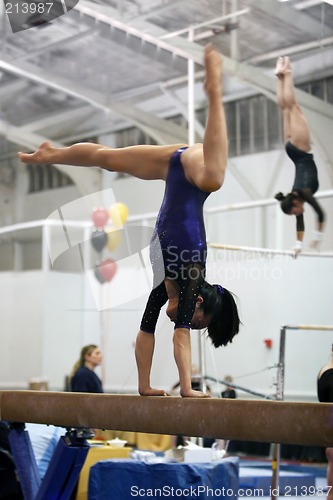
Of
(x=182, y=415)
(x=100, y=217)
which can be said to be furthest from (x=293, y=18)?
(x=182, y=415)

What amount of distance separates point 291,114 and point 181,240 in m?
2.92

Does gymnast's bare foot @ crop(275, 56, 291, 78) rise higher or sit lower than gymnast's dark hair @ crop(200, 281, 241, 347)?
higher

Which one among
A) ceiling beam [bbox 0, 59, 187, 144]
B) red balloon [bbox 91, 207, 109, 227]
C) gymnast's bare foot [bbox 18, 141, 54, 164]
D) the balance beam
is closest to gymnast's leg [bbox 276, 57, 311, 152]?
gymnast's bare foot [bbox 18, 141, 54, 164]

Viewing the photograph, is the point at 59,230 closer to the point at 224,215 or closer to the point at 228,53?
the point at 228,53

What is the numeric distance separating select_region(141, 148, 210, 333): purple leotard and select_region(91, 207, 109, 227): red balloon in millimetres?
6202

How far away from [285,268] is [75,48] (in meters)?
3.57

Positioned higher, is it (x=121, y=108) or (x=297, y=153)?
(x=121, y=108)

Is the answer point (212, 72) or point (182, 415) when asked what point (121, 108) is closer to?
point (212, 72)

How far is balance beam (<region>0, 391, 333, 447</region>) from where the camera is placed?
265 cm

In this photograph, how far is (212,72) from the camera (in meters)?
3.22

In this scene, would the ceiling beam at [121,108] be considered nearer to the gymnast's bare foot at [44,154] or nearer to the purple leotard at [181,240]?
the gymnast's bare foot at [44,154]

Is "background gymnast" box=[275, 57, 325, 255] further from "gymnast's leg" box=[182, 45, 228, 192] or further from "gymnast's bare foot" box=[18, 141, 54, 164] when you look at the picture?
"gymnast's leg" box=[182, 45, 228, 192]

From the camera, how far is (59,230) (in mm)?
4820

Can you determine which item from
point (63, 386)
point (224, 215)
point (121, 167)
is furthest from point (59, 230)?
point (63, 386)
